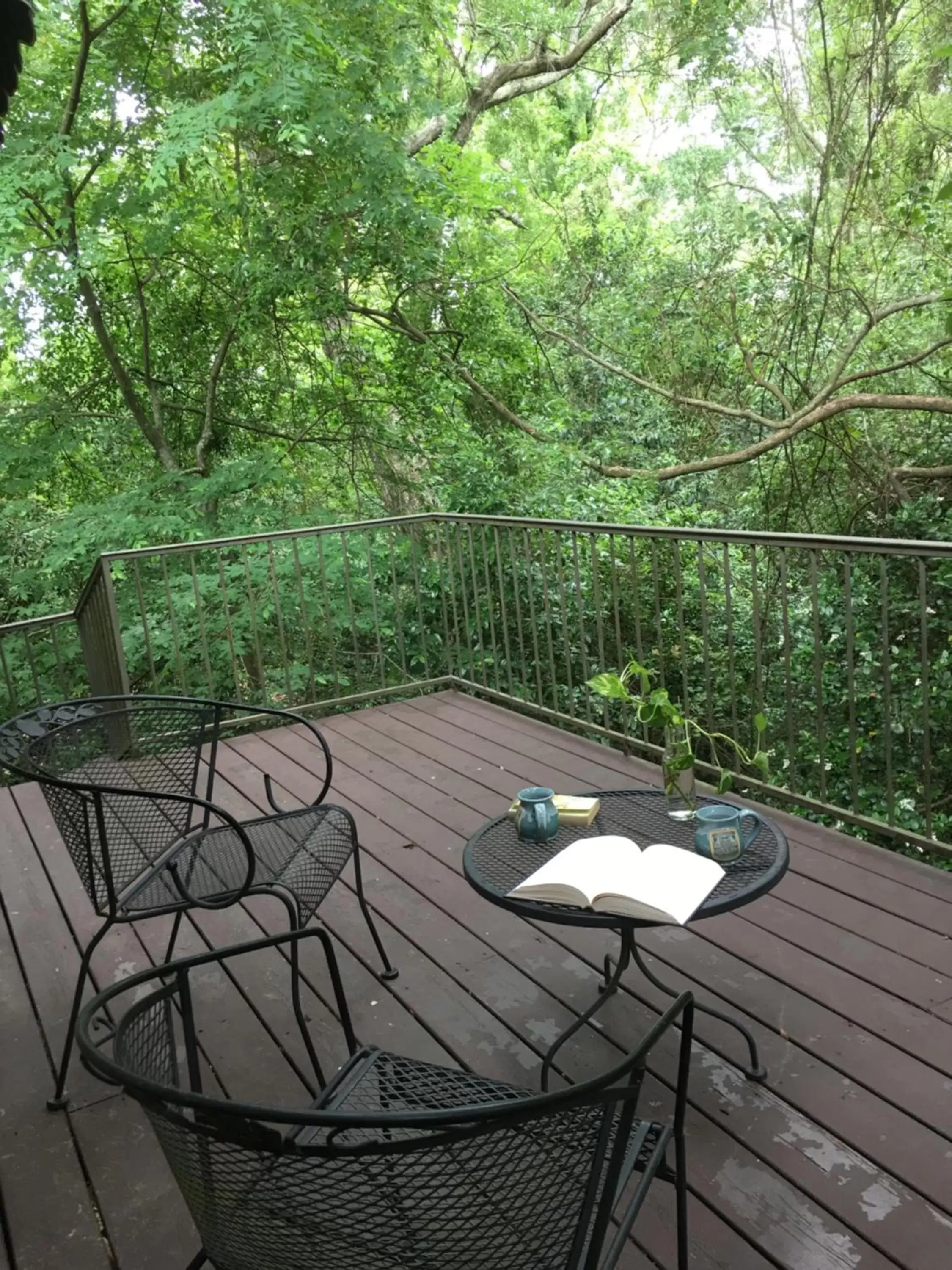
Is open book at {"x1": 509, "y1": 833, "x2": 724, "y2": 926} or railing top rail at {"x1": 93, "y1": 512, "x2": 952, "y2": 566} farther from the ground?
railing top rail at {"x1": 93, "y1": 512, "x2": 952, "y2": 566}

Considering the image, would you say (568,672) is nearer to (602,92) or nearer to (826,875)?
(826,875)

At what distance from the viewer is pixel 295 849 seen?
7.63 feet

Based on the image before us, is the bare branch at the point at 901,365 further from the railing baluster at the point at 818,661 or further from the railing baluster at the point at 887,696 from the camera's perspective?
the railing baluster at the point at 887,696

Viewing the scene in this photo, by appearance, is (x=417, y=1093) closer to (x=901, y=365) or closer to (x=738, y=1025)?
(x=738, y=1025)

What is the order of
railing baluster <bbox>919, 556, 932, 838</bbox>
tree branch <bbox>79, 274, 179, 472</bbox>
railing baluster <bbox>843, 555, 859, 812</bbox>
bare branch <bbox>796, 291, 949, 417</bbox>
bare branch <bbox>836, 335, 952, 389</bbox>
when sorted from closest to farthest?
railing baluster <bbox>919, 556, 932, 838</bbox> → railing baluster <bbox>843, 555, 859, 812</bbox> → bare branch <bbox>836, 335, 952, 389</bbox> → bare branch <bbox>796, 291, 949, 417</bbox> → tree branch <bbox>79, 274, 179, 472</bbox>

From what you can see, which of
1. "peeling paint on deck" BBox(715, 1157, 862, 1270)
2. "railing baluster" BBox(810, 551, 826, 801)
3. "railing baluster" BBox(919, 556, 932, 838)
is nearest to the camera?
"peeling paint on deck" BBox(715, 1157, 862, 1270)

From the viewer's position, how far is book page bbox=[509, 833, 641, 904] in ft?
5.95

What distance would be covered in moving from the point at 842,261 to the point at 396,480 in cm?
380

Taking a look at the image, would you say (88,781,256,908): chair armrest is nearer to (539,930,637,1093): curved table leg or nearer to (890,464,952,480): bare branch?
(539,930,637,1093): curved table leg

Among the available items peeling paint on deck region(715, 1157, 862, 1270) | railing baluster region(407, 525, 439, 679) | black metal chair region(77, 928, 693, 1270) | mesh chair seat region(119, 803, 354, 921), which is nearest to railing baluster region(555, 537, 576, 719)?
railing baluster region(407, 525, 439, 679)

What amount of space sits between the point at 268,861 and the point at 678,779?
38.9 inches

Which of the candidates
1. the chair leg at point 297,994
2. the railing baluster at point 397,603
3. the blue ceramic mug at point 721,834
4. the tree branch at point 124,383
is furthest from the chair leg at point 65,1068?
the tree branch at point 124,383

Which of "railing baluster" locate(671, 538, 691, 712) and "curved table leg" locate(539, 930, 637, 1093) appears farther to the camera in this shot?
"railing baluster" locate(671, 538, 691, 712)

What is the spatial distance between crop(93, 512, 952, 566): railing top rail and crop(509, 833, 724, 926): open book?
116cm
